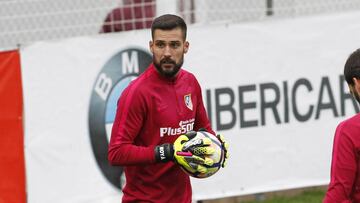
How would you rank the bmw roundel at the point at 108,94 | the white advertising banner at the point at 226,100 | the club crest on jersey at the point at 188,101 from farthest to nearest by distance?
1. the bmw roundel at the point at 108,94
2. the white advertising banner at the point at 226,100
3. the club crest on jersey at the point at 188,101

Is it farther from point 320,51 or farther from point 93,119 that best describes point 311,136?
point 93,119

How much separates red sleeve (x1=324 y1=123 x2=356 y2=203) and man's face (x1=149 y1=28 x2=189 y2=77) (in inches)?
50.2

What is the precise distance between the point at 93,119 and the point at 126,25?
1.01 m

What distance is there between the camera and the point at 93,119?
8461mm

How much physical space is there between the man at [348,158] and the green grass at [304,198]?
14.4ft

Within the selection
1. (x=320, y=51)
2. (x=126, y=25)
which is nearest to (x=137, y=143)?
(x=126, y=25)

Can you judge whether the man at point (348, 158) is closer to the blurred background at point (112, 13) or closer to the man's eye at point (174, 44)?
the man's eye at point (174, 44)

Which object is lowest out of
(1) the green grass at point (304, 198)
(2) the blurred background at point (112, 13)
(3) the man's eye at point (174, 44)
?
(1) the green grass at point (304, 198)

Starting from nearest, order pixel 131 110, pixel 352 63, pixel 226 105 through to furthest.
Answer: pixel 352 63 < pixel 131 110 < pixel 226 105

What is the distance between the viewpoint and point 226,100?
29.2 ft

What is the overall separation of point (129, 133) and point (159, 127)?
0.81ft

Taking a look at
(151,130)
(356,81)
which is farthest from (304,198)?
(356,81)

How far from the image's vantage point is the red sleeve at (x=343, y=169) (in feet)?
15.7

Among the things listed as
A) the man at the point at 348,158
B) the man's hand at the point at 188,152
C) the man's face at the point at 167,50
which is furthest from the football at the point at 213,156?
the man at the point at 348,158
